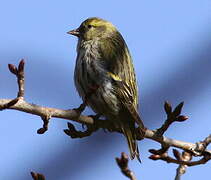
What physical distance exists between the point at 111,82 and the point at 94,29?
1.38m

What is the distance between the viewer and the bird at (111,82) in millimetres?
4320

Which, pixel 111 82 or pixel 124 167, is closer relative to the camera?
pixel 124 167

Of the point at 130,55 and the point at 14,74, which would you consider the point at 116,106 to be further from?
the point at 14,74

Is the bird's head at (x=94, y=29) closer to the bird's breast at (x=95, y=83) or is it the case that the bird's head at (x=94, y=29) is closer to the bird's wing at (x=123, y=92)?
the bird's breast at (x=95, y=83)

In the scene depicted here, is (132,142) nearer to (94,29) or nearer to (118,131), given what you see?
(118,131)

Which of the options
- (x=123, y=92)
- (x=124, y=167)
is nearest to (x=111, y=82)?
(x=123, y=92)

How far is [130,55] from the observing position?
205 inches

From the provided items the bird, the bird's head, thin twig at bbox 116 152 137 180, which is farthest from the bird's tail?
the bird's head

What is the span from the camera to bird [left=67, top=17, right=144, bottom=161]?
14.2ft

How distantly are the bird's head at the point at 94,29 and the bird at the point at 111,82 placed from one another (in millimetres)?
275

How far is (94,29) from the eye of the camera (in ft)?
18.9

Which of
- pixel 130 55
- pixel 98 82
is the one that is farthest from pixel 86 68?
pixel 130 55

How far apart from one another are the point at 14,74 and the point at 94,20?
2.82 m

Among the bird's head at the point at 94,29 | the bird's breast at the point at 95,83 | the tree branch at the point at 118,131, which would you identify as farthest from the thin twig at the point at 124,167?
the bird's head at the point at 94,29
